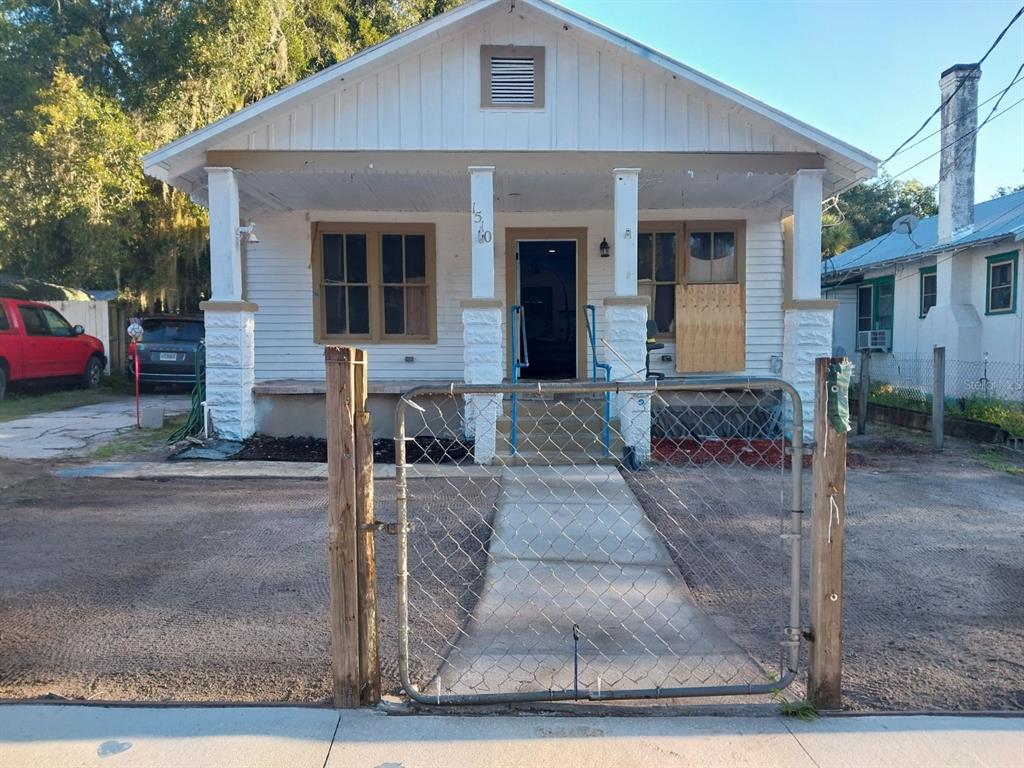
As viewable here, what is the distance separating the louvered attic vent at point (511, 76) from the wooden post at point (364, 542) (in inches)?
274

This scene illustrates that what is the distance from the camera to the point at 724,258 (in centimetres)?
1187

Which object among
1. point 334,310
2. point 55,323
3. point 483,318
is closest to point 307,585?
point 483,318

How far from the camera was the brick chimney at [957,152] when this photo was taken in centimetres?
1557

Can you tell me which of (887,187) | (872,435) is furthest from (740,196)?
(887,187)

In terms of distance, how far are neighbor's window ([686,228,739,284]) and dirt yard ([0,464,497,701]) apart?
6120mm

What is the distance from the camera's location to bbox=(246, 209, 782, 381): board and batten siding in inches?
458

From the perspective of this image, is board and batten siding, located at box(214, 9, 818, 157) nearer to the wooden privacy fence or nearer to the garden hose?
the garden hose

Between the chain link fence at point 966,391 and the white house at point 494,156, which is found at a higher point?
the white house at point 494,156

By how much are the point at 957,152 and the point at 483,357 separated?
12518mm

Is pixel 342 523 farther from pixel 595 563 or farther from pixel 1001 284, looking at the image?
pixel 1001 284

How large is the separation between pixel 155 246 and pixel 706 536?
1548 cm

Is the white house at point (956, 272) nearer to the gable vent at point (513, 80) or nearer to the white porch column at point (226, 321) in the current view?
the gable vent at point (513, 80)

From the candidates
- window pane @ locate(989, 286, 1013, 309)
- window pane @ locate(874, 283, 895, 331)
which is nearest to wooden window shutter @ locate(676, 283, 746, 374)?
window pane @ locate(989, 286, 1013, 309)

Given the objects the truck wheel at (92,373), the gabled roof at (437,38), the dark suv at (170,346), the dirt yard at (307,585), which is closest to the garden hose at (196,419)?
the dirt yard at (307,585)
